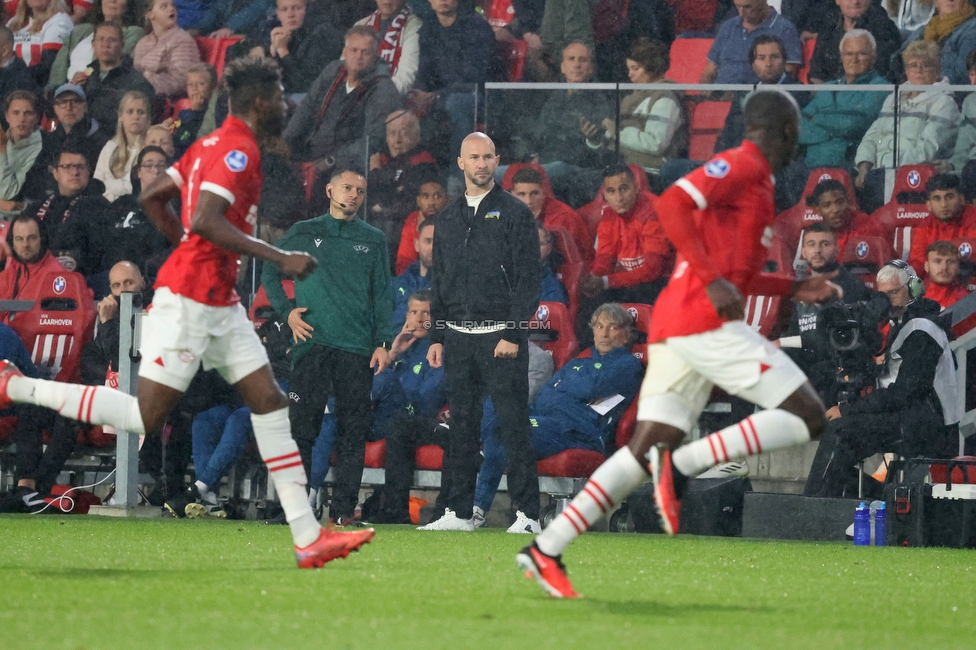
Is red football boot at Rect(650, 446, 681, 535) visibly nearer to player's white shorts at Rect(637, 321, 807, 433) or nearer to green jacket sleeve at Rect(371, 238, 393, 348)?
player's white shorts at Rect(637, 321, 807, 433)

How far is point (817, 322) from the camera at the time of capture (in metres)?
10.4

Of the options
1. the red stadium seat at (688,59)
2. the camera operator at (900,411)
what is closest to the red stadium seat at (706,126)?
the red stadium seat at (688,59)

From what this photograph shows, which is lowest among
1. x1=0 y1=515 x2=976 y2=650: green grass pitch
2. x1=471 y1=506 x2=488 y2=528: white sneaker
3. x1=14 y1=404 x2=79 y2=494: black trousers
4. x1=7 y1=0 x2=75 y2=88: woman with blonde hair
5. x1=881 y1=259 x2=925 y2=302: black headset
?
x1=471 y1=506 x2=488 y2=528: white sneaker

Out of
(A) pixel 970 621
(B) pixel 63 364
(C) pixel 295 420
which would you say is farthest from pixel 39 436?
(A) pixel 970 621

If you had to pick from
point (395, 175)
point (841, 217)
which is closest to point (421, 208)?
point (395, 175)

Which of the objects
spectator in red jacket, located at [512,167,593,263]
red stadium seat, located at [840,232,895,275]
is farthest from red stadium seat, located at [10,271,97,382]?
red stadium seat, located at [840,232,895,275]

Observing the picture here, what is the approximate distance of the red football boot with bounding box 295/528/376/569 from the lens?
593 cm

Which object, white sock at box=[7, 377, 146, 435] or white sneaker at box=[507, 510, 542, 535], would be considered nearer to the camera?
white sock at box=[7, 377, 146, 435]

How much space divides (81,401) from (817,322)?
238 inches

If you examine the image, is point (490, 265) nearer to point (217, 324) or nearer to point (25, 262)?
point (217, 324)

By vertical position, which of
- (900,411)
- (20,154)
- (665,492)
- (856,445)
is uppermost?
(20,154)

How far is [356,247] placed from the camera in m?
9.69

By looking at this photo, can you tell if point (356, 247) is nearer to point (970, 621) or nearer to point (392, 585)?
point (392, 585)

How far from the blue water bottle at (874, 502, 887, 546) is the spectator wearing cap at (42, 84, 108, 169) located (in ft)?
27.6
